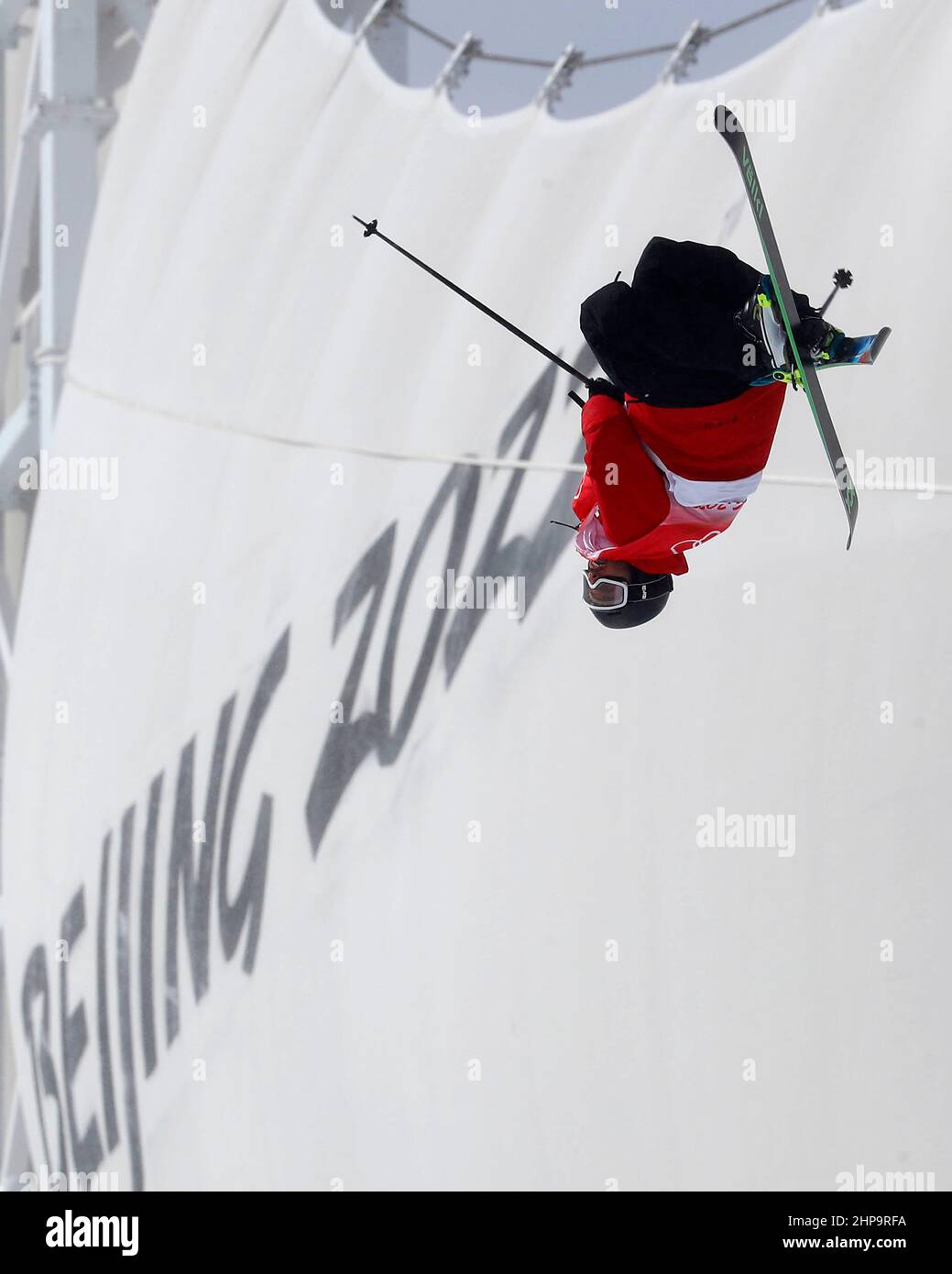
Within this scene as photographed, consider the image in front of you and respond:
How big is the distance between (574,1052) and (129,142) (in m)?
5.16

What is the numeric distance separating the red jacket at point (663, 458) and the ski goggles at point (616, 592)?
0.05 metres

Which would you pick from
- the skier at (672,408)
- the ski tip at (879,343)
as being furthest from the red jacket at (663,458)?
the ski tip at (879,343)

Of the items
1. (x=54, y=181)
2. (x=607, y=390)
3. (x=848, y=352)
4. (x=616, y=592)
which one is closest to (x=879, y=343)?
(x=848, y=352)

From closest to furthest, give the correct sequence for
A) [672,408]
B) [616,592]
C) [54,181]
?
[672,408]
[616,592]
[54,181]

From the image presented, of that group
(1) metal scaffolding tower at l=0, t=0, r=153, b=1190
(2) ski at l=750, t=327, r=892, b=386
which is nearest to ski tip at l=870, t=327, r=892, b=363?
(2) ski at l=750, t=327, r=892, b=386

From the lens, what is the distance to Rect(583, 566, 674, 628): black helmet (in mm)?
2244

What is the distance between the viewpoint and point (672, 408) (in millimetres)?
2119

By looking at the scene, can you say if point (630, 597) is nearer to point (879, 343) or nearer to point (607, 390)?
point (607, 390)

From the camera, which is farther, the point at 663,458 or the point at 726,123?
the point at 663,458

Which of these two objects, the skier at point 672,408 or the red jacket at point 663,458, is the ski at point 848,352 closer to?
the skier at point 672,408

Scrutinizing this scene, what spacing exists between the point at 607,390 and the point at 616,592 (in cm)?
26

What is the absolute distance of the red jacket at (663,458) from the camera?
7.03 ft
